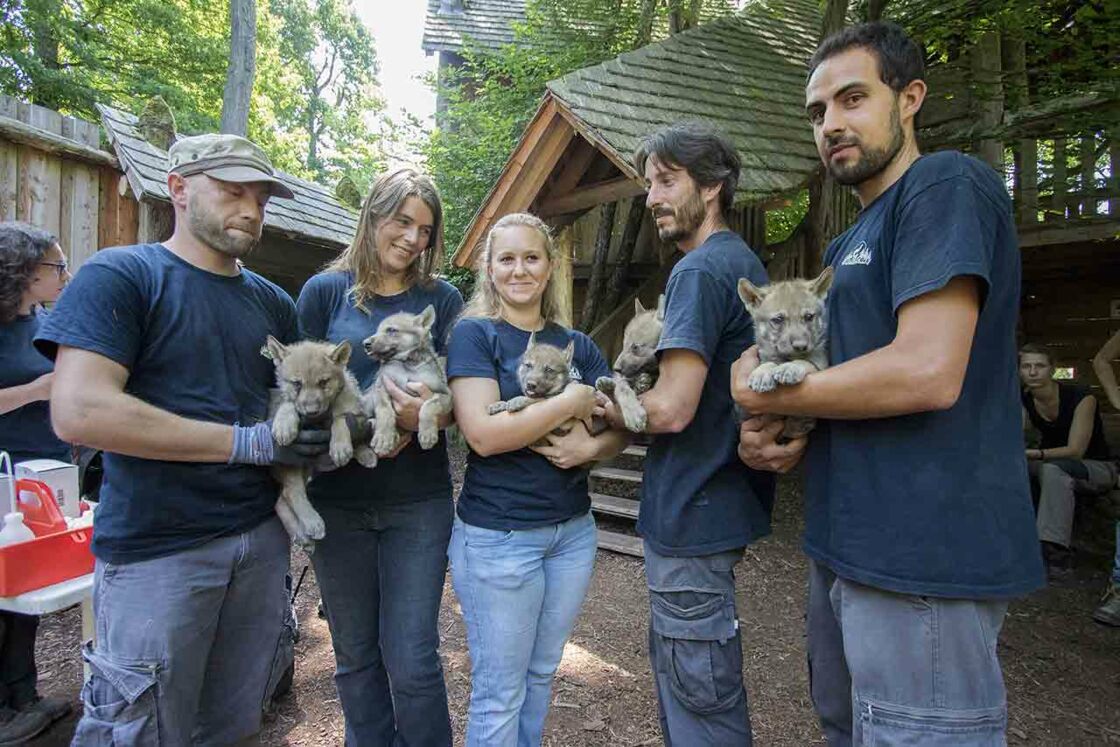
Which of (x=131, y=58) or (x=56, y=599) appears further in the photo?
(x=131, y=58)

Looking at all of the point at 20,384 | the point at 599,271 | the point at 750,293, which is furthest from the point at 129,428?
the point at 599,271

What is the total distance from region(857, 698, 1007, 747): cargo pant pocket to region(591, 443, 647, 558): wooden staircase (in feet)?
17.6

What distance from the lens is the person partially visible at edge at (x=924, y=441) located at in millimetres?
1939

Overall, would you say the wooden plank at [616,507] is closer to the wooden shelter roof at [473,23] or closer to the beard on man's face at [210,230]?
the beard on man's face at [210,230]

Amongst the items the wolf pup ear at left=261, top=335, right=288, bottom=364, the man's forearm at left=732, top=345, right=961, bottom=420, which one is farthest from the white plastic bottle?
the man's forearm at left=732, top=345, right=961, bottom=420

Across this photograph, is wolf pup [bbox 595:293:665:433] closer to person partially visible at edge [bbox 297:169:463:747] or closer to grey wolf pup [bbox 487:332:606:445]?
grey wolf pup [bbox 487:332:606:445]

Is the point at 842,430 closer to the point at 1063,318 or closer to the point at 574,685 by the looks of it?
the point at 574,685

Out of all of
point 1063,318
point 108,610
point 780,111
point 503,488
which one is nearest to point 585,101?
point 780,111

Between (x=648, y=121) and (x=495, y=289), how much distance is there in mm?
5105

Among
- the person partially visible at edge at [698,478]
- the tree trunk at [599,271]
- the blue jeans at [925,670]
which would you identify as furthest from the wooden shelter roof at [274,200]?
the blue jeans at [925,670]

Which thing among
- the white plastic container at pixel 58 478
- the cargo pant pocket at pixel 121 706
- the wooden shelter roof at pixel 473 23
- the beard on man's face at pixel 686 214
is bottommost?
the cargo pant pocket at pixel 121 706

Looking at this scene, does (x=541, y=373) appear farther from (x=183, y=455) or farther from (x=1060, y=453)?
(x=1060, y=453)

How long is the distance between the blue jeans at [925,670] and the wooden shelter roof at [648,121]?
5.41m

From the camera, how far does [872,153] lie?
232 cm
